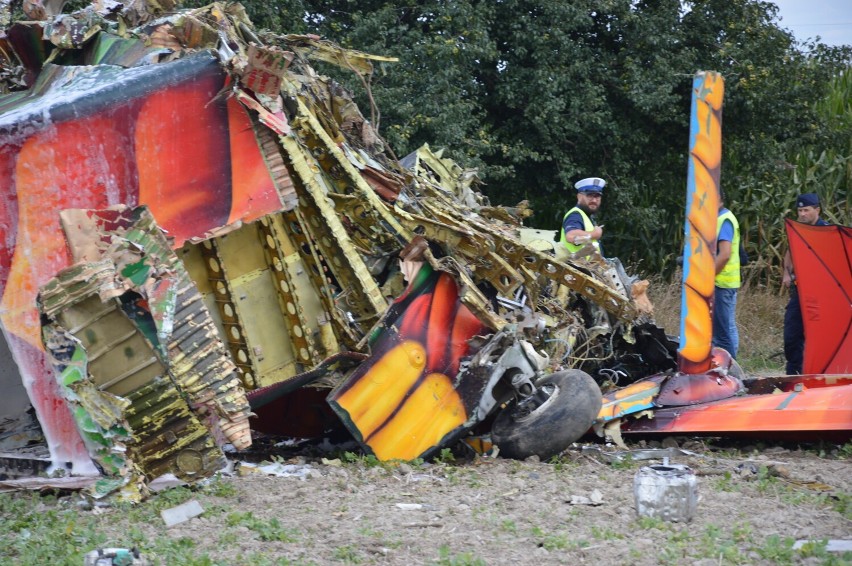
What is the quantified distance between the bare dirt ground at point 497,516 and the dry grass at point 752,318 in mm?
5900

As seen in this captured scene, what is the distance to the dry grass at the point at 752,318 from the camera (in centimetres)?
1177

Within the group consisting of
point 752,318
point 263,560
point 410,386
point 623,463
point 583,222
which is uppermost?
point 583,222

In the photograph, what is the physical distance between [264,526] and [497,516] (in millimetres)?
1032

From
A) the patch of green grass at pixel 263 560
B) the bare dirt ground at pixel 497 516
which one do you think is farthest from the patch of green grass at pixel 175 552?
the patch of green grass at pixel 263 560

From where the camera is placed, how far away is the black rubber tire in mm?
5930

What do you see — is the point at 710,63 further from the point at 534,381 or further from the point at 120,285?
the point at 120,285

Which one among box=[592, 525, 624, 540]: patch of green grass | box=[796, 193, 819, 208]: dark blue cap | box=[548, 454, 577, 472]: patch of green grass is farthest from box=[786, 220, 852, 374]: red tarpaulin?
box=[592, 525, 624, 540]: patch of green grass

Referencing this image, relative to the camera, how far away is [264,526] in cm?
438

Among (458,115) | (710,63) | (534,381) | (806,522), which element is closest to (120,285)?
(534,381)

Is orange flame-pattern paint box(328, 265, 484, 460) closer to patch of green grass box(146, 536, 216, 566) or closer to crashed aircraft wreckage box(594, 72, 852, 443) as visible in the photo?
crashed aircraft wreckage box(594, 72, 852, 443)

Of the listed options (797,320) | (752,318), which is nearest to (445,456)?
(797,320)

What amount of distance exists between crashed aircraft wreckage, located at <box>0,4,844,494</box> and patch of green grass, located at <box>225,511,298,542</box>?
569mm

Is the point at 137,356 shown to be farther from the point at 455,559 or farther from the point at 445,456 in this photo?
the point at 445,456

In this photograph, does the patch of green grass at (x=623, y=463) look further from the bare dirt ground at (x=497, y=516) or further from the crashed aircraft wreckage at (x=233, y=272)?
Result: the crashed aircraft wreckage at (x=233, y=272)
